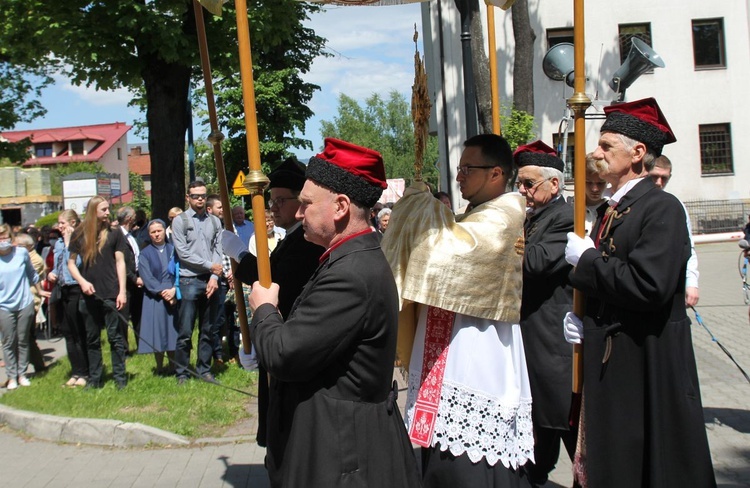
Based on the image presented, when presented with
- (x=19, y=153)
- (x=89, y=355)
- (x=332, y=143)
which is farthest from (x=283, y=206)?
(x=19, y=153)

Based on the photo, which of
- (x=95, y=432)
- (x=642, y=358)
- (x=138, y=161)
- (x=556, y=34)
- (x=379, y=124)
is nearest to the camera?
(x=642, y=358)

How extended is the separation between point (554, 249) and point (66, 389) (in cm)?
601

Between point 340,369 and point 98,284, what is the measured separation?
20.4 feet

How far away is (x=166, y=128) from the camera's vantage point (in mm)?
12625

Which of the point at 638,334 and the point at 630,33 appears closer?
the point at 638,334

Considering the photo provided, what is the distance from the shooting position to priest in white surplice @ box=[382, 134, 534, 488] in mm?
3395

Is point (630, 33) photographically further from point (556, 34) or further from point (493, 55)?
point (493, 55)

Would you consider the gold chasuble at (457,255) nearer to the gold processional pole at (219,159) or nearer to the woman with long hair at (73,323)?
the gold processional pole at (219,159)

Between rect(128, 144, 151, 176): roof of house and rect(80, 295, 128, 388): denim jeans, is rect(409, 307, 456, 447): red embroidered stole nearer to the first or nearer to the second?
rect(80, 295, 128, 388): denim jeans

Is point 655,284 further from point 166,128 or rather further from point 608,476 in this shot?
point 166,128

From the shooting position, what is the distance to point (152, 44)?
11.9 meters

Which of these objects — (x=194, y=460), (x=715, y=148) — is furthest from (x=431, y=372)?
(x=715, y=148)

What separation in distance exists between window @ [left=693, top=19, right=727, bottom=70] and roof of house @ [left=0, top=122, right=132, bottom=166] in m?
77.0

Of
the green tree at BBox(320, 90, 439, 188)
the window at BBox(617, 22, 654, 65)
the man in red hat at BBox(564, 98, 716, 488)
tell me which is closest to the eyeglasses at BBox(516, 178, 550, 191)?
the man in red hat at BBox(564, 98, 716, 488)
